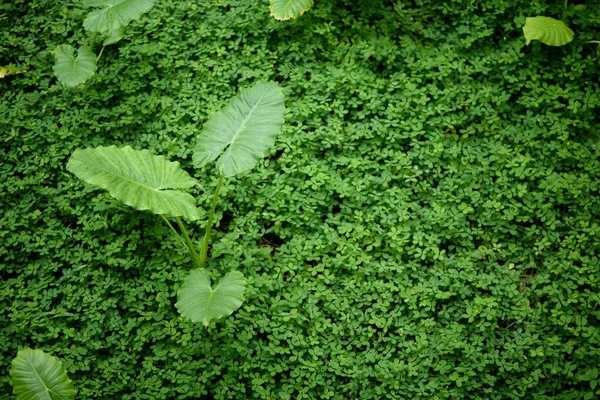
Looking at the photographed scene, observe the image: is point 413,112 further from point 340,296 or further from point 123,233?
point 123,233

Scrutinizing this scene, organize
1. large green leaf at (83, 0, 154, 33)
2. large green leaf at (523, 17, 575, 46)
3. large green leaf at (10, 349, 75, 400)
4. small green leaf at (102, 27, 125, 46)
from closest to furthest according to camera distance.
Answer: large green leaf at (10, 349, 75, 400) → large green leaf at (83, 0, 154, 33) → large green leaf at (523, 17, 575, 46) → small green leaf at (102, 27, 125, 46)

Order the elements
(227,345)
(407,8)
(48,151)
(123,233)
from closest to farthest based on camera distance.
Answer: (227,345) → (123,233) → (48,151) → (407,8)

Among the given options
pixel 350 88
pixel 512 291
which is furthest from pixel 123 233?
pixel 512 291

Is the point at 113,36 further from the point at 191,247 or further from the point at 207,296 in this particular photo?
the point at 207,296

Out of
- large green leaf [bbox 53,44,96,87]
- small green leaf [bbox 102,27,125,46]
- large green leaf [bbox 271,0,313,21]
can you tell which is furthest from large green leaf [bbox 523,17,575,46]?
large green leaf [bbox 53,44,96,87]

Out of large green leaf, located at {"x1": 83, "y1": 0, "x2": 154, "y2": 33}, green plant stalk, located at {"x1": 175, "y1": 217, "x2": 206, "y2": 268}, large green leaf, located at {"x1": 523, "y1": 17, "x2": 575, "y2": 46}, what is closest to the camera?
green plant stalk, located at {"x1": 175, "y1": 217, "x2": 206, "y2": 268}

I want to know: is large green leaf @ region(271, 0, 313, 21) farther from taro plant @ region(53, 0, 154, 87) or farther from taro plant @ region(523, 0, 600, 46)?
taro plant @ region(523, 0, 600, 46)

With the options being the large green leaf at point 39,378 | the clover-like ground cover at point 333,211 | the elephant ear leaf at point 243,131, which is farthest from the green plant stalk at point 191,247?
the large green leaf at point 39,378
